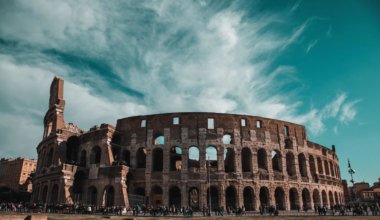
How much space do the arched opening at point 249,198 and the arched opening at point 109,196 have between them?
1416 cm

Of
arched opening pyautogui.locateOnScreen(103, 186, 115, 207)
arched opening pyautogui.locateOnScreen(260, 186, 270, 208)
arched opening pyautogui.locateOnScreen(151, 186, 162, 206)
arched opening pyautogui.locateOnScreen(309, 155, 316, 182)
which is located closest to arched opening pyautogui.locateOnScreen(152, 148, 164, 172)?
arched opening pyautogui.locateOnScreen(151, 186, 162, 206)

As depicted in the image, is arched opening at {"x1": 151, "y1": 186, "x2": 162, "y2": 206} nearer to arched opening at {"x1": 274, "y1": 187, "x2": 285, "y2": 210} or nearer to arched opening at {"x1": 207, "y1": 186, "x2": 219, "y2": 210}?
arched opening at {"x1": 207, "y1": 186, "x2": 219, "y2": 210}

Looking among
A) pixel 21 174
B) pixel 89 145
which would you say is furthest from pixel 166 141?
pixel 21 174

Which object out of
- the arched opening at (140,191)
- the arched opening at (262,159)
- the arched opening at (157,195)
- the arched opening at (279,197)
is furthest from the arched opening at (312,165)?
the arched opening at (140,191)

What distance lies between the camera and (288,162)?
36.6 m

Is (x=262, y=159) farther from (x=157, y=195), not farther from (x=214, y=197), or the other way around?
(x=157, y=195)

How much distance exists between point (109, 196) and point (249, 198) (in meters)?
15.3

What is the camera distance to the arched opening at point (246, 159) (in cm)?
3394

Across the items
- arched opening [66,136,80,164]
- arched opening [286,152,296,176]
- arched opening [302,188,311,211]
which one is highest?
arched opening [66,136,80,164]

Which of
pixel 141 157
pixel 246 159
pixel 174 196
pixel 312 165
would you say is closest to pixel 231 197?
pixel 246 159

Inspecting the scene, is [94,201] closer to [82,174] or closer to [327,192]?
[82,174]

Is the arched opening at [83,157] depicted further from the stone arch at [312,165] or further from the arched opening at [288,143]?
the stone arch at [312,165]

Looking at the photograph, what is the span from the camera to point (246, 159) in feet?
115

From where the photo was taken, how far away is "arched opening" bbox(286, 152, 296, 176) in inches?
1398
